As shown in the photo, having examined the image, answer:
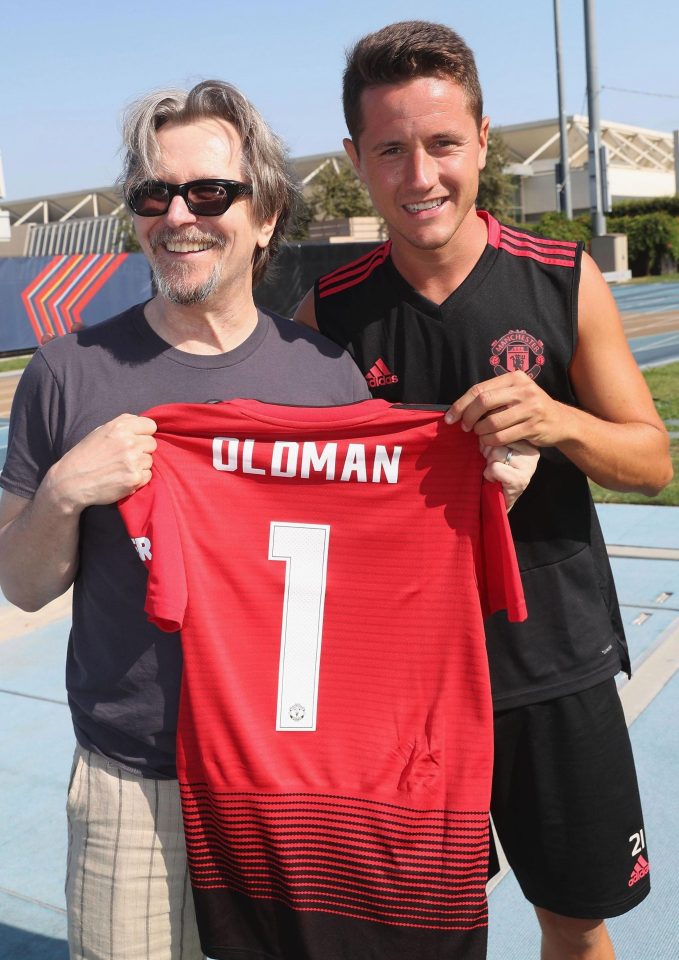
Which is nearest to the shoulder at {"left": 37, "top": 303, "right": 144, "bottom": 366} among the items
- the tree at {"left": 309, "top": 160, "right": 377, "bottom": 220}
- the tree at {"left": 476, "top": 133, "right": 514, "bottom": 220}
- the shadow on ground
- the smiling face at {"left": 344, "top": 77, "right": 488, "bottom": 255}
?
the smiling face at {"left": 344, "top": 77, "right": 488, "bottom": 255}

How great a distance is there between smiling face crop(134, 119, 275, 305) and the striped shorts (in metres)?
1.08

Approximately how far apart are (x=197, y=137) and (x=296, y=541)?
96 centimetres

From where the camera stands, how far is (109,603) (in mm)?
2146

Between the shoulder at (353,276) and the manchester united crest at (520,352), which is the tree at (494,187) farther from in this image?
the manchester united crest at (520,352)

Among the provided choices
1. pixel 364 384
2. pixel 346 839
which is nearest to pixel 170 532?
pixel 364 384

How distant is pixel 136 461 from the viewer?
204 cm

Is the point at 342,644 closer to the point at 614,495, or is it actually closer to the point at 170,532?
the point at 170,532

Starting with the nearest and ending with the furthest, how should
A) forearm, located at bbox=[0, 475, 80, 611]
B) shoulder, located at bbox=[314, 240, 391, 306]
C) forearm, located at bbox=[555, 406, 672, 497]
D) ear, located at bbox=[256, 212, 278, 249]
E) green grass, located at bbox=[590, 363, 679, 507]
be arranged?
forearm, located at bbox=[0, 475, 80, 611]
forearm, located at bbox=[555, 406, 672, 497]
ear, located at bbox=[256, 212, 278, 249]
shoulder, located at bbox=[314, 240, 391, 306]
green grass, located at bbox=[590, 363, 679, 507]

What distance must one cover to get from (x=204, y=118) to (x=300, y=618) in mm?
1164

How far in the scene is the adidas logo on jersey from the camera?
2.43m

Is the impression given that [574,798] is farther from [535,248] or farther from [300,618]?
[535,248]

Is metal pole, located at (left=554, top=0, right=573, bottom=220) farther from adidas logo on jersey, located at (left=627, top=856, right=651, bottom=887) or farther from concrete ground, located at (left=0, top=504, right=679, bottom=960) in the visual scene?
adidas logo on jersey, located at (left=627, top=856, right=651, bottom=887)

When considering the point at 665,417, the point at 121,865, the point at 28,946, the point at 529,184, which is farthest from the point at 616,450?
the point at 529,184

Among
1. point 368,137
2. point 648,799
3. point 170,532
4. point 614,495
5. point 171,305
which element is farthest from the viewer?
point 614,495
